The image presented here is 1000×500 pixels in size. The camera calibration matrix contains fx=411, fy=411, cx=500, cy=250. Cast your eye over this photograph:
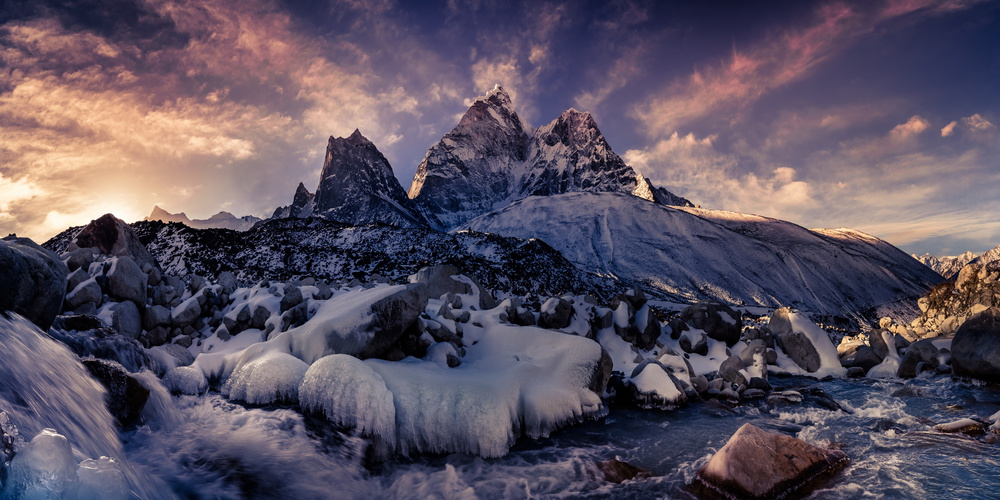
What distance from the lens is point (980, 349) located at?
13.6 m

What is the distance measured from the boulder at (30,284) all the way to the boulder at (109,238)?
1661 centimetres

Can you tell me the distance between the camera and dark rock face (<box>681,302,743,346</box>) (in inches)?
745

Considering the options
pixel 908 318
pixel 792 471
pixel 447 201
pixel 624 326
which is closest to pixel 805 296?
pixel 908 318

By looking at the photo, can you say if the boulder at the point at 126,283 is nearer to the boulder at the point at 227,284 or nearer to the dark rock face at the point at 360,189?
the boulder at the point at 227,284

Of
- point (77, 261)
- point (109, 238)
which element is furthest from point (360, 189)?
point (77, 261)

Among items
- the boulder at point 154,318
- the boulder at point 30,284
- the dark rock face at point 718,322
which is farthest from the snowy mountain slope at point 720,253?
the boulder at point 30,284

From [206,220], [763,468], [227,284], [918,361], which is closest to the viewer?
[763,468]

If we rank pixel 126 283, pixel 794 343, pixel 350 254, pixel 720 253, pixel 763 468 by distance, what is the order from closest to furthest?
1. pixel 763 468
2. pixel 126 283
3. pixel 794 343
4. pixel 350 254
5. pixel 720 253

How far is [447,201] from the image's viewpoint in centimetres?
19512

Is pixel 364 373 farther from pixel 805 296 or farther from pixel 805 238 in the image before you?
pixel 805 238

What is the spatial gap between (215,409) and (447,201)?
18842 centimetres

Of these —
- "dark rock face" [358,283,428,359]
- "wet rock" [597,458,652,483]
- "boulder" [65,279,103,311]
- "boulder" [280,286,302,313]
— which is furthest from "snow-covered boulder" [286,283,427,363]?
"boulder" [65,279,103,311]

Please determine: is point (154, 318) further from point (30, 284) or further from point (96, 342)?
point (30, 284)

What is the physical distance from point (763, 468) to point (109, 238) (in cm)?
3092
